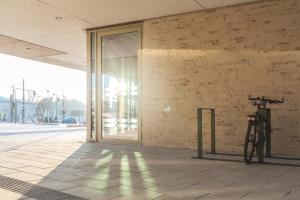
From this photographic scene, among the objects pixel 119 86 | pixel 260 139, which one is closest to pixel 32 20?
pixel 119 86

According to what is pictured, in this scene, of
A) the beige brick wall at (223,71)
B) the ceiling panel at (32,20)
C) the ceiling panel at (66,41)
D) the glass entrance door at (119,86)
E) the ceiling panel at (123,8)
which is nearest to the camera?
the beige brick wall at (223,71)

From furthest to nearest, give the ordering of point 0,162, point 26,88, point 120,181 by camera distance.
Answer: point 26,88 < point 0,162 < point 120,181

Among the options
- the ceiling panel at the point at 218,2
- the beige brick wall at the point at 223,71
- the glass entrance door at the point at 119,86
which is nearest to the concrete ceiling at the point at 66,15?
the ceiling panel at the point at 218,2

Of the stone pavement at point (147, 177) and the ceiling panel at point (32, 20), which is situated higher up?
the ceiling panel at point (32, 20)

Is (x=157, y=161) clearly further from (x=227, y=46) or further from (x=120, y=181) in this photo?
(x=227, y=46)

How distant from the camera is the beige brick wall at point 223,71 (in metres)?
6.42

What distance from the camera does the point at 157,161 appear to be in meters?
5.59

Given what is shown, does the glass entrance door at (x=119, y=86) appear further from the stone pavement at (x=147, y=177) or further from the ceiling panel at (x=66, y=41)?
the stone pavement at (x=147, y=177)

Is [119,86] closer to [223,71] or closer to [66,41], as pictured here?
[223,71]

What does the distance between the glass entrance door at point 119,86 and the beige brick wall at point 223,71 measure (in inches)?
16.4

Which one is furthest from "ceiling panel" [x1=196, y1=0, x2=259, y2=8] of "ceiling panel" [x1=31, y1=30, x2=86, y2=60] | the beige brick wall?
"ceiling panel" [x1=31, y1=30, x2=86, y2=60]

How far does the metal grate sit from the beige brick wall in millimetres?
4163

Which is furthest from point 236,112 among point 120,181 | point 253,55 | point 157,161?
point 120,181

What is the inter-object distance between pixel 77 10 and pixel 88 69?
185 cm
